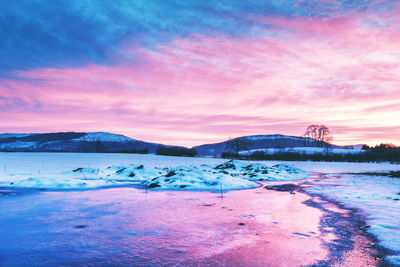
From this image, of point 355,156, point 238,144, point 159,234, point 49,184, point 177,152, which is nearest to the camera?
point 159,234

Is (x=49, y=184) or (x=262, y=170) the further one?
(x=262, y=170)

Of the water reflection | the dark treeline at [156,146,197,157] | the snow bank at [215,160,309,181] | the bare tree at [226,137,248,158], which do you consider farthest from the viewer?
the dark treeline at [156,146,197,157]

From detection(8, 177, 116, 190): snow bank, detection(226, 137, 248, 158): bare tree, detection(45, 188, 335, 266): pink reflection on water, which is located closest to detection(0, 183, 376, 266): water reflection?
detection(45, 188, 335, 266): pink reflection on water

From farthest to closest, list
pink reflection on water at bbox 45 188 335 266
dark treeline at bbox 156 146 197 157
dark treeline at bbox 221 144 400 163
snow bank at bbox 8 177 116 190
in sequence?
dark treeline at bbox 156 146 197 157, dark treeline at bbox 221 144 400 163, snow bank at bbox 8 177 116 190, pink reflection on water at bbox 45 188 335 266

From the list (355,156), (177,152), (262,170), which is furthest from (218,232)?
(177,152)

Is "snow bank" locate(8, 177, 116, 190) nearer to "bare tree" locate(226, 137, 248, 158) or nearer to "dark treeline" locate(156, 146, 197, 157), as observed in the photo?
"bare tree" locate(226, 137, 248, 158)

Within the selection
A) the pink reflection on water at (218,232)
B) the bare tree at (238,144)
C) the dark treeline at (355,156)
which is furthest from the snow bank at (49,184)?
the dark treeline at (355,156)

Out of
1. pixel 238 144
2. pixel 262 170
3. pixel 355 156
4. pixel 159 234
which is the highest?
pixel 238 144

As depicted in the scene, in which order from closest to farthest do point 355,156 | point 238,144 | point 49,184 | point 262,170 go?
point 49,184
point 262,170
point 355,156
point 238,144

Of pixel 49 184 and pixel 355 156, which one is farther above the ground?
pixel 355 156

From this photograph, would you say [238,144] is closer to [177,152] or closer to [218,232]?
[177,152]

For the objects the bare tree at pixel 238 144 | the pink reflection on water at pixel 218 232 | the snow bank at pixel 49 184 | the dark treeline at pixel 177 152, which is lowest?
Answer: the snow bank at pixel 49 184

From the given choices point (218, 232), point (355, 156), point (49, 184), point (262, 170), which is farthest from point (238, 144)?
point (218, 232)

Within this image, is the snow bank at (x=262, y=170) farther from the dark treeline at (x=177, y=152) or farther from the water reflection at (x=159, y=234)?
the dark treeline at (x=177, y=152)
